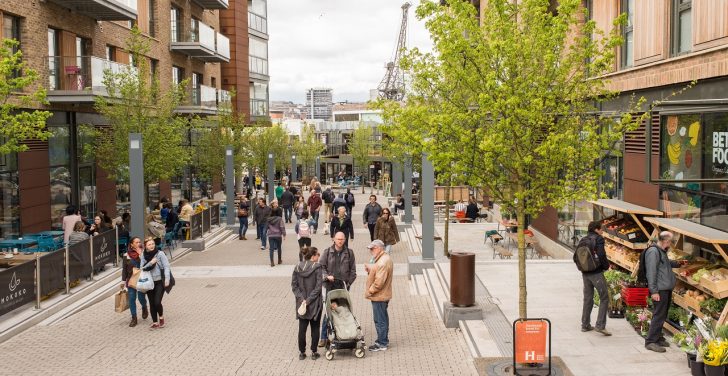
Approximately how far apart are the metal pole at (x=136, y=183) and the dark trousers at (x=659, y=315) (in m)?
11.8

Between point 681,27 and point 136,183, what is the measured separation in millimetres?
12354

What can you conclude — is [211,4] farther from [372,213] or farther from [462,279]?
[462,279]

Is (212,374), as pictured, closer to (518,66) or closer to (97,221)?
(518,66)

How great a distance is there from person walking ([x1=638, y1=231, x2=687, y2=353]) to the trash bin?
2.82m

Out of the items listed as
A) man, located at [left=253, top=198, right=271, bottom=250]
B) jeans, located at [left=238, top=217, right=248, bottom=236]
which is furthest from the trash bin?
jeans, located at [left=238, top=217, right=248, bottom=236]

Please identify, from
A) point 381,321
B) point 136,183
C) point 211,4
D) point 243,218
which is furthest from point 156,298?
point 211,4

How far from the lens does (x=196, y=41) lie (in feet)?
117

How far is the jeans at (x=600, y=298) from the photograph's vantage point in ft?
34.9

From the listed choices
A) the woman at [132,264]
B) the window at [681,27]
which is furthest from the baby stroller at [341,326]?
the window at [681,27]

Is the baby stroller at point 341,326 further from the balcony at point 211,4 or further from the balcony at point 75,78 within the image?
the balcony at point 211,4

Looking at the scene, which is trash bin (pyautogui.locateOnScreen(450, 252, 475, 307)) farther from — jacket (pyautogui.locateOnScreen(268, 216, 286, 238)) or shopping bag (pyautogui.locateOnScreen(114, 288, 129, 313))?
jacket (pyautogui.locateOnScreen(268, 216, 286, 238))

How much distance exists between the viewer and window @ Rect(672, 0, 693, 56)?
1278cm

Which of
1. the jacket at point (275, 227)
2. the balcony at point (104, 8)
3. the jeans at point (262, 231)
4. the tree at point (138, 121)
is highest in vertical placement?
the balcony at point (104, 8)

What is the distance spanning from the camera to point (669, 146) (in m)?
8.41
